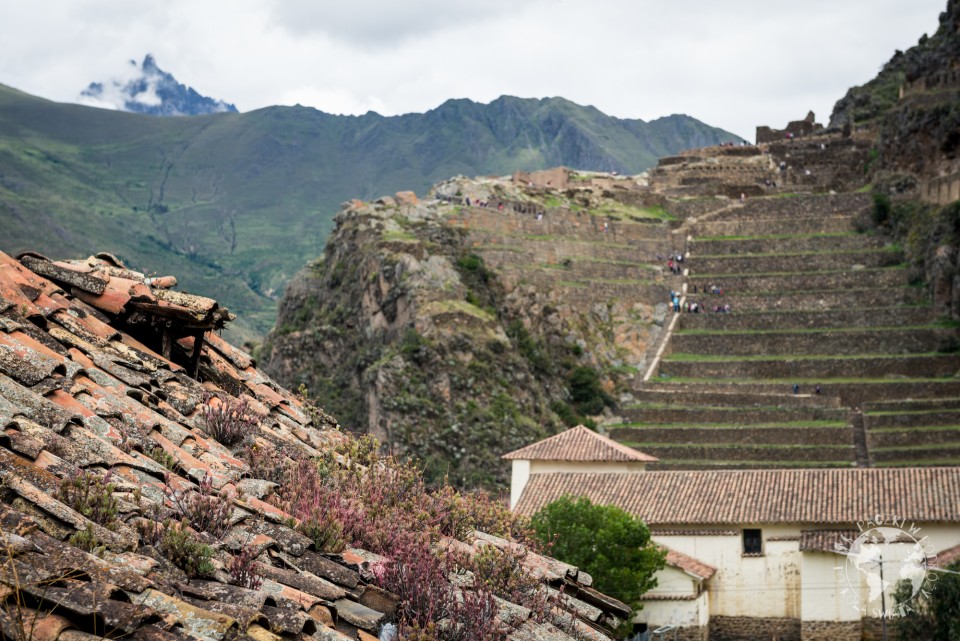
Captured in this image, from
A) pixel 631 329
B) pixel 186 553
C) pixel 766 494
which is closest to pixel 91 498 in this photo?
pixel 186 553

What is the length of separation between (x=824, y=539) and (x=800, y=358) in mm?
25338

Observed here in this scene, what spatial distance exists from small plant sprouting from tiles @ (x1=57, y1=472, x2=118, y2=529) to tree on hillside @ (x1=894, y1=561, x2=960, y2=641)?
27.3 metres

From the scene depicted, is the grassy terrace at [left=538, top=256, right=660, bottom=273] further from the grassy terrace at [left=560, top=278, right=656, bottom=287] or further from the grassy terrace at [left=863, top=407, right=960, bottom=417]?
the grassy terrace at [left=863, top=407, right=960, bottom=417]

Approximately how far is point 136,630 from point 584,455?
42.3 meters

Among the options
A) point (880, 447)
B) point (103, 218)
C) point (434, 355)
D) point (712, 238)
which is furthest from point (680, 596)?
point (103, 218)

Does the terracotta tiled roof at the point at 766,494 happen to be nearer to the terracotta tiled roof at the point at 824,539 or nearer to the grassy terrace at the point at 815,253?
the terracotta tiled roof at the point at 824,539

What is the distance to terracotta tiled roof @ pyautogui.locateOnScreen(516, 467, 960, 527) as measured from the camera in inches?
1644

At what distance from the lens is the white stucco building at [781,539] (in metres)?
41.0

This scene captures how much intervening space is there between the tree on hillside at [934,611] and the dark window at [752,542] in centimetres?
848

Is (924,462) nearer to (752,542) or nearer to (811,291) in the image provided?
(752,542)

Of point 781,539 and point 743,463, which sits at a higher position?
point 743,463

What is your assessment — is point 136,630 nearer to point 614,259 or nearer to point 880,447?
point 880,447

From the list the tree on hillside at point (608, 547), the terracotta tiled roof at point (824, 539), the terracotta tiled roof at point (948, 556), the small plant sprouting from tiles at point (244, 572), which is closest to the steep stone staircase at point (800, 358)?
the terracotta tiled roof at point (824, 539)

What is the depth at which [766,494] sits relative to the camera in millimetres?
44250
